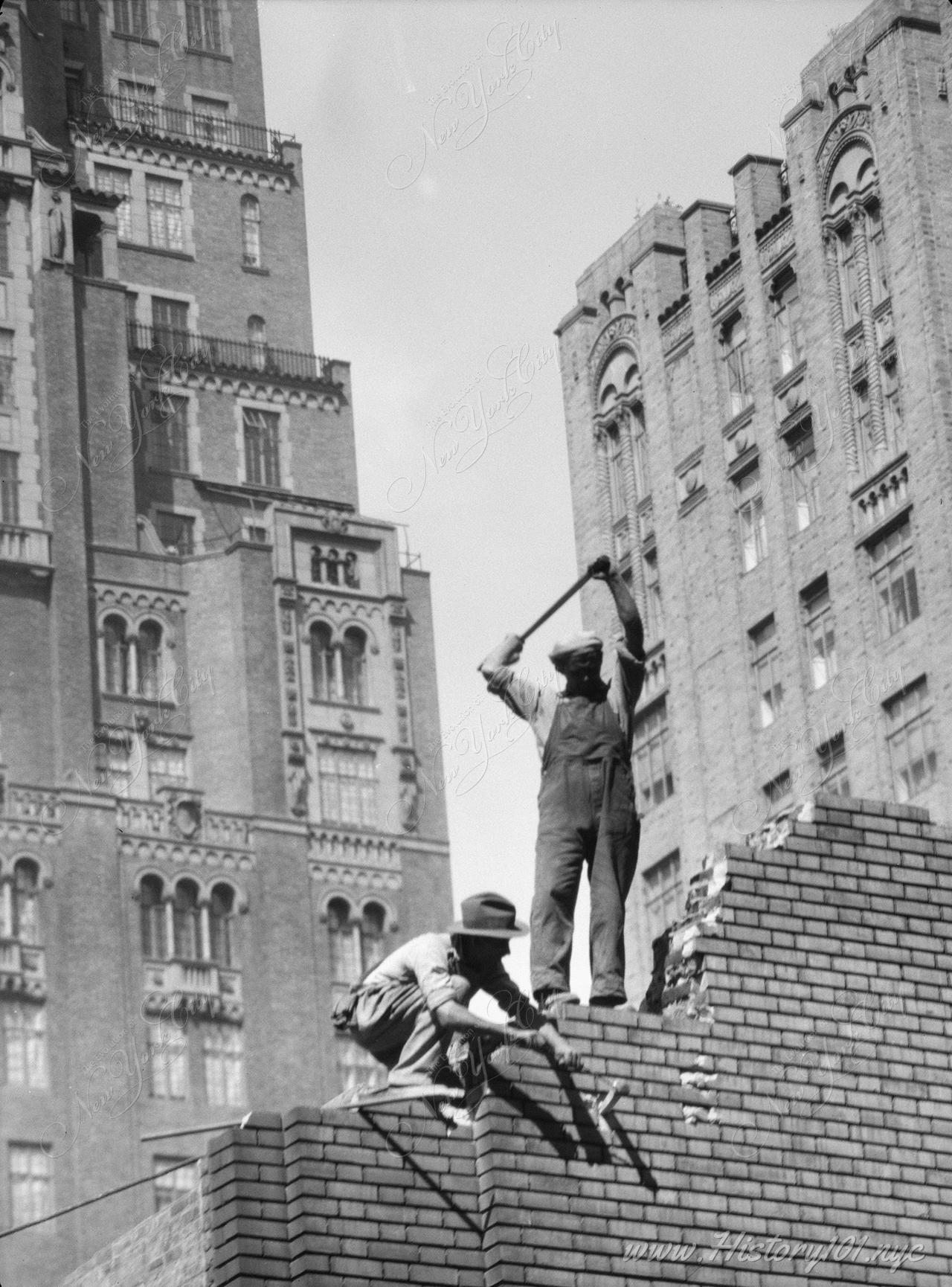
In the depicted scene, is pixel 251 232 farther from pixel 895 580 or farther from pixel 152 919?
pixel 895 580

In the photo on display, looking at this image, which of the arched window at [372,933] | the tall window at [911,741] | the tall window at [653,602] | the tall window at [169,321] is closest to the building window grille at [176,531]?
the tall window at [169,321]

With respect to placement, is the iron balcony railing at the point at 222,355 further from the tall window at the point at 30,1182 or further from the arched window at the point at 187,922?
the tall window at the point at 30,1182

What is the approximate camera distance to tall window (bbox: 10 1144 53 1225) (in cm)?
7550

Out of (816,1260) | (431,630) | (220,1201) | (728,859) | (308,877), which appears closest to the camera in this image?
(220,1201)

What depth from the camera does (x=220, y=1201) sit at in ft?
54.0

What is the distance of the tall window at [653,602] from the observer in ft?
201

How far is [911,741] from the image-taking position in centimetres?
4991

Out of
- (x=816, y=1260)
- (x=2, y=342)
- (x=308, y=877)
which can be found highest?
(x=2, y=342)

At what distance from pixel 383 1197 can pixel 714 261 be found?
45964 millimetres

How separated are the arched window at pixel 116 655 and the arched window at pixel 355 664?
7274 mm

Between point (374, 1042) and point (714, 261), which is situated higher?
point (714, 261)

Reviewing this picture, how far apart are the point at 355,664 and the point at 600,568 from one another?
74.6 m

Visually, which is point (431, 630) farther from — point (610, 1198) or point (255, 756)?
point (610, 1198)

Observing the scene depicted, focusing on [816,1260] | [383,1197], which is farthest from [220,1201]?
[816,1260]
